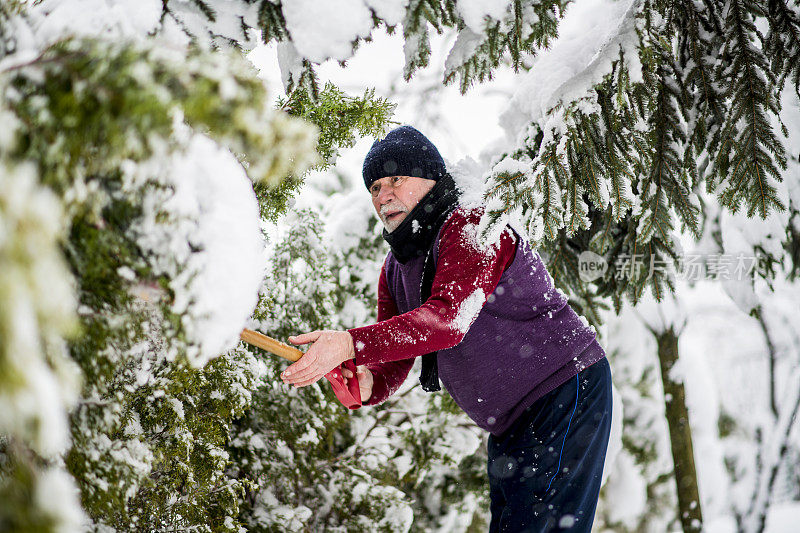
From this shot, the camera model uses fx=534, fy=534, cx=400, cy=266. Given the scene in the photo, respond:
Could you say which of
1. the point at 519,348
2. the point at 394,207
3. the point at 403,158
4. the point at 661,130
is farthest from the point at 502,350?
the point at 661,130

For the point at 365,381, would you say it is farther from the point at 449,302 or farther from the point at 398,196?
the point at 398,196

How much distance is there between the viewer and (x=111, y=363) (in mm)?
1030

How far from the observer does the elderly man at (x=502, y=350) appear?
1.85 meters

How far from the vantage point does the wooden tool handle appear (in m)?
1.49

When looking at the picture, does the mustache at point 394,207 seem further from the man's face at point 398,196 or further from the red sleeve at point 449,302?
the red sleeve at point 449,302

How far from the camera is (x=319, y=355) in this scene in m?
1.61

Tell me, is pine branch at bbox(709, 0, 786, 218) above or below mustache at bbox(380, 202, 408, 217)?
above

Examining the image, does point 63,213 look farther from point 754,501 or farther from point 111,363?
point 754,501

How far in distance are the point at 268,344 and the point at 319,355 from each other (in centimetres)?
16

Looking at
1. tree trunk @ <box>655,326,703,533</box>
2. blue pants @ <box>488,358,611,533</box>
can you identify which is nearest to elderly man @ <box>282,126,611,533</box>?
blue pants @ <box>488,358,611,533</box>

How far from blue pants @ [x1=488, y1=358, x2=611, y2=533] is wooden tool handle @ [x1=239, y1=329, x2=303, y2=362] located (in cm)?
95

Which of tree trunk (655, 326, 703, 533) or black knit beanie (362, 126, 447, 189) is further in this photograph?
tree trunk (655, 326, 703, 533)

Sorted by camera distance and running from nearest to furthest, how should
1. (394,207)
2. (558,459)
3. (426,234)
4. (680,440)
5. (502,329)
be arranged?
(558,459) < (502,329) < (426,234) < (394,207) < (680,440)

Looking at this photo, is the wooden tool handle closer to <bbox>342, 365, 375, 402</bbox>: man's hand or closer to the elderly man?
the elderly man
